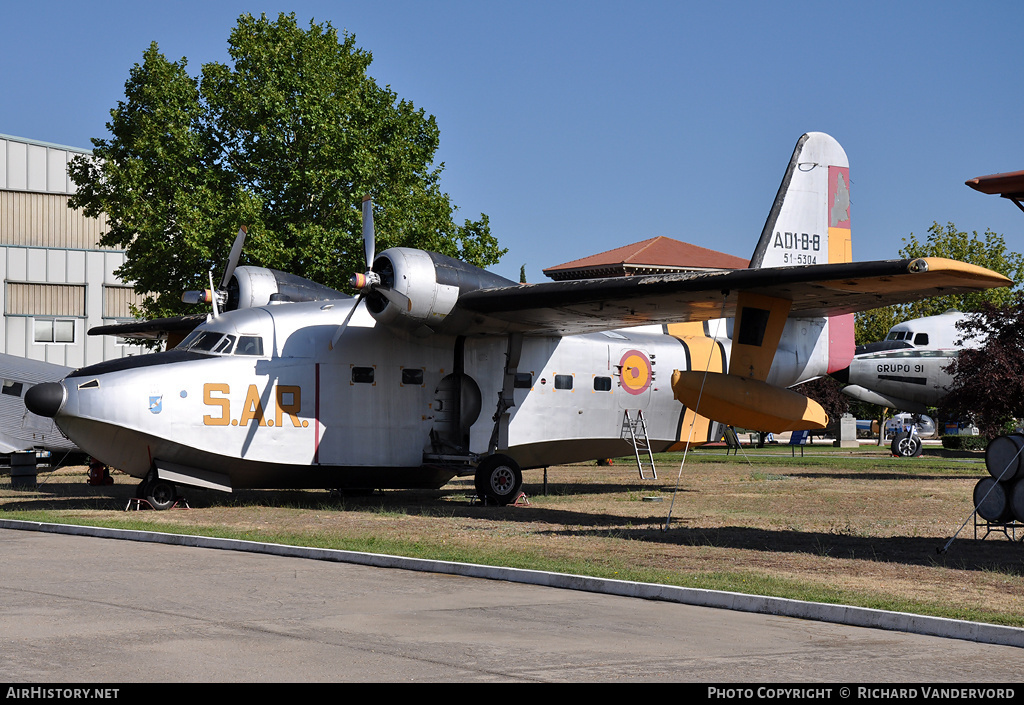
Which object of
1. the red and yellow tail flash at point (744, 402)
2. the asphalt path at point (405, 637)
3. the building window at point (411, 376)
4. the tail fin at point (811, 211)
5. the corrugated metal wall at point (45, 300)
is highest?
the corrugated metal wall at point (45, 300)

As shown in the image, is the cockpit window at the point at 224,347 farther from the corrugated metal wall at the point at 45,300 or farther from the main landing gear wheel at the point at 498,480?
the corrugated metal wall at the point at 45,300

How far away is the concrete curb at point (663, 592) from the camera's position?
26.2 ft

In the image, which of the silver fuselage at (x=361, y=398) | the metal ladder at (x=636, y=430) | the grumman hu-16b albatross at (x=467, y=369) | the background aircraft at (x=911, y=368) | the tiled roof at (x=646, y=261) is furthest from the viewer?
the tiled roof at (x=646, y=261)

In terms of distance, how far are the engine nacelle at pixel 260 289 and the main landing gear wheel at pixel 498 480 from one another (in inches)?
218

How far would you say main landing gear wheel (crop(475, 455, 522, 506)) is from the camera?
19.5 metres

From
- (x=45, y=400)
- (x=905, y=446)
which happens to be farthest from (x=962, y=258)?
(x=45, y=400)

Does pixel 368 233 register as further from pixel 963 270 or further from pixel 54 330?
pixel 54 330

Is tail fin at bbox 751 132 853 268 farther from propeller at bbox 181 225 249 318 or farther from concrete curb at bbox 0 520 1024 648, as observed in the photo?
concrete curb at bbox 0 520 1024 648

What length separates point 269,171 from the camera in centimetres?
3325

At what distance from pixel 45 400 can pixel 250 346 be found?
341cm

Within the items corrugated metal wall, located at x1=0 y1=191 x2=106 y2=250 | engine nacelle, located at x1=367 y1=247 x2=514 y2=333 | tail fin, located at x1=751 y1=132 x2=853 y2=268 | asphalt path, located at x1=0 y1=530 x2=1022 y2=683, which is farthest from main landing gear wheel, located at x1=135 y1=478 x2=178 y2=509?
corrugated metal wall, located at x1=0 y1=191 x2=106 y2=250

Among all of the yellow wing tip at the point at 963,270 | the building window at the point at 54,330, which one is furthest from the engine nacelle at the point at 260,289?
the building window at the point at 54,330

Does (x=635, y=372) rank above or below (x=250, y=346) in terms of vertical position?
below

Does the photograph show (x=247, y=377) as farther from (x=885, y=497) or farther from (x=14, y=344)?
(x=14, y=344)
